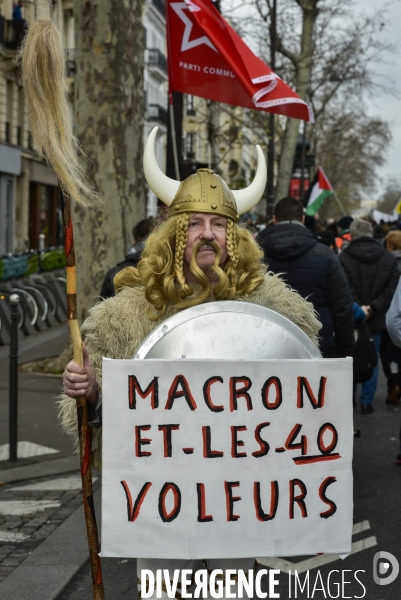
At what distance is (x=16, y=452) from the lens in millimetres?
7645

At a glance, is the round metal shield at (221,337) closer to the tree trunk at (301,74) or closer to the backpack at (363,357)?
the backpack at (363,357)

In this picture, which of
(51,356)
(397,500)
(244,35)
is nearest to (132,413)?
(397,500)

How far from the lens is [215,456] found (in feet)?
10.2

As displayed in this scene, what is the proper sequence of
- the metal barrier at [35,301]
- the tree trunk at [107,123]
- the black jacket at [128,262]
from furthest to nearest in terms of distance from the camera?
the metal barrier at [35,301]
the tree trunk at [107,123]
the black jacket at [128,262]

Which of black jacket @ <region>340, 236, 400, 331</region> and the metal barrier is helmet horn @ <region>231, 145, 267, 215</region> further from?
the metal barrier

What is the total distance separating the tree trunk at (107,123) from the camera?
11.4 m

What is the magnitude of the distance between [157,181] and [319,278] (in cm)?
281

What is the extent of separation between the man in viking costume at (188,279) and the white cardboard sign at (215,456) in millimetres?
278

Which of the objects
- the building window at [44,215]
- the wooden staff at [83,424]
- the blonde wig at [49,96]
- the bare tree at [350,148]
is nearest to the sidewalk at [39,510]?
the wooden staff at [83,424]

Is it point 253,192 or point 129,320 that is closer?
point 129,320

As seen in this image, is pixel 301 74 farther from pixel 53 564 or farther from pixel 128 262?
pixel 53 564

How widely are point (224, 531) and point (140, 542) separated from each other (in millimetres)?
253

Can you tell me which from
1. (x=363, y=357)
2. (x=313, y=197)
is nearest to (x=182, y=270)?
(x=363, y=357)

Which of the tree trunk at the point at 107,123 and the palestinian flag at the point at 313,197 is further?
the palestinian flag at the point at 313,197
